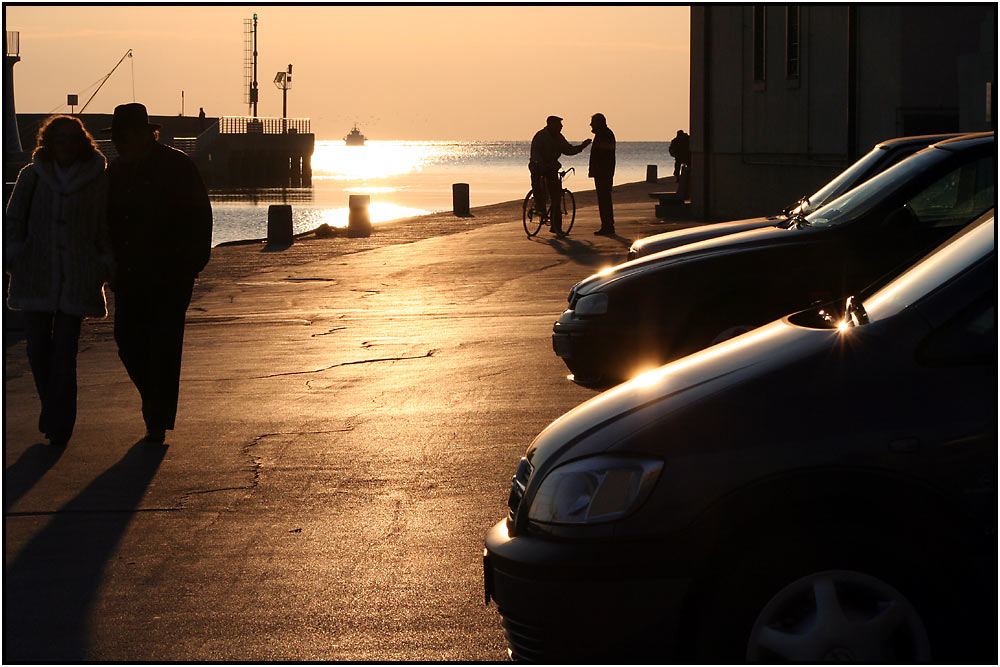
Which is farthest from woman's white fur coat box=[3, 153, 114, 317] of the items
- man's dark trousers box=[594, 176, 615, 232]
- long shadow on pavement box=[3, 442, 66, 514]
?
man's dark trousers box=[594, 176, 615, 232]

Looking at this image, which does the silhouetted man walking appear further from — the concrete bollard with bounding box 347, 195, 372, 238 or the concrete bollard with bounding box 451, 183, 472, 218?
the concrete bollard with bounding box 451, 183, 472, 218

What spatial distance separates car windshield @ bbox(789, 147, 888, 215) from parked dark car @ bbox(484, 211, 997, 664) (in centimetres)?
563

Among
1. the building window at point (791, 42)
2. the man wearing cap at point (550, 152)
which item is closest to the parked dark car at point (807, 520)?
the man wearing cap at point (550, 152)

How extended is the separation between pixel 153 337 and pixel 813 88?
57.9 ft

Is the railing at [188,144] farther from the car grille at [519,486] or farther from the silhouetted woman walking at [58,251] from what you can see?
the car grille at [519,486]

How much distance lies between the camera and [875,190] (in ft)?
26.3

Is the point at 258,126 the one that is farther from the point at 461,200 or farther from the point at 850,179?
the point at 850,179

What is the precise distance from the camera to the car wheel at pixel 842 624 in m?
3.45

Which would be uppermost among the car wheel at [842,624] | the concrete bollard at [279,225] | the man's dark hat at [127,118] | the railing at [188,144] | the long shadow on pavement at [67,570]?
the railing at [188,144]

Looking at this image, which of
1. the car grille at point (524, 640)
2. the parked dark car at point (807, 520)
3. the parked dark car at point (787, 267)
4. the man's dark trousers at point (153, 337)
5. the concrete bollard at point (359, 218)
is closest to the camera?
the parked dark car at point (807, 520)

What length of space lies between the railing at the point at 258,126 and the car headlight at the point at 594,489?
11681 cm

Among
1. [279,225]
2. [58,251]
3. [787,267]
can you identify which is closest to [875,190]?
[787,267]

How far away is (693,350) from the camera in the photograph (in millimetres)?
7754

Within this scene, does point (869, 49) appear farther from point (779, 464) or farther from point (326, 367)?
point (779, 464)
